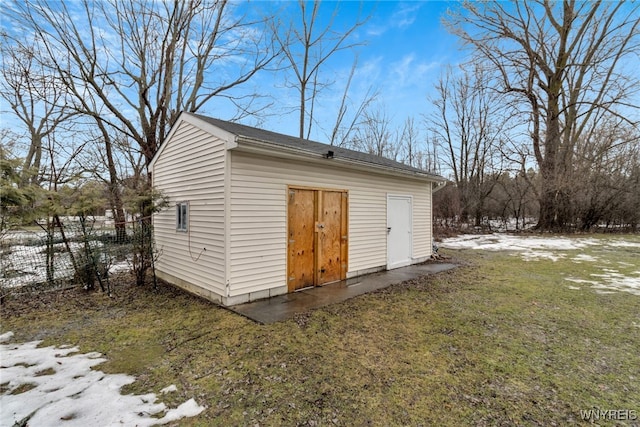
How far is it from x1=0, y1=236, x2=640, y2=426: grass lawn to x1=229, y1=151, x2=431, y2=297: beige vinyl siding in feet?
2.95

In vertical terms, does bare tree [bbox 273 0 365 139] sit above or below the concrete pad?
above

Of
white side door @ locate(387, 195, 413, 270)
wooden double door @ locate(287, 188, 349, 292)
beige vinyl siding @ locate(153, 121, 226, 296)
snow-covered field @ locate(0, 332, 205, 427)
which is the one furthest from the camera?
white side door @ locate(387, 195, 413, 270)

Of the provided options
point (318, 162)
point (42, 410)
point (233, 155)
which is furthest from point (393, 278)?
point (42, 410)

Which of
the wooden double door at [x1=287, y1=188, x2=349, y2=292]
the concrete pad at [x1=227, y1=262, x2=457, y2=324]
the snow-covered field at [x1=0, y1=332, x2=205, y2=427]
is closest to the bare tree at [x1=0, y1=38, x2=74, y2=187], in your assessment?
the snow-covered field at [x1=0, y1=332, x2=205, y2=427]

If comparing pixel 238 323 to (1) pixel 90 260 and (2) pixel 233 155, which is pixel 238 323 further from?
(1) pixel 90 260

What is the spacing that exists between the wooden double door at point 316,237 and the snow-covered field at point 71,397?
2990 millimetres

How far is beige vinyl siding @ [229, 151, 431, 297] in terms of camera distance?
4.49 m

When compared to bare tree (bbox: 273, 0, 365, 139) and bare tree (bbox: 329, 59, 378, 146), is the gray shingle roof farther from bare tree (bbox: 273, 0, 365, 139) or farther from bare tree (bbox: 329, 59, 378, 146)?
bare tree (bbox: 329, 59, 378, 146)

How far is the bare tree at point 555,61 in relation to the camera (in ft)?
47.5

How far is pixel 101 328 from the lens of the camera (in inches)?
148

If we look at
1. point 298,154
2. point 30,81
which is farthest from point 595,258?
point 30,81

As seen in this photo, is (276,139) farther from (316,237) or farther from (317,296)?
(317,296)

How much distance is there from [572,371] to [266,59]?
42.8 ft

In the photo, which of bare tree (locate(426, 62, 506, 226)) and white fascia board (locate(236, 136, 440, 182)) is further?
bare tree (locate(426, 62, 506, 226))
